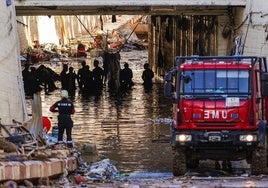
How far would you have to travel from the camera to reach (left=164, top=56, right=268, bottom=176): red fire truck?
17.2 metres

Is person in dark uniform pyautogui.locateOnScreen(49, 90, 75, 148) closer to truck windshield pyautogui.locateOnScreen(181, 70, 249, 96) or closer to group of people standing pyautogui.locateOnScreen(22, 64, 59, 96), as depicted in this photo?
truck windshield pyautogui.locateOnScreen(181, 70, 249, 96)

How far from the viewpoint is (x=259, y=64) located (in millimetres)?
18156

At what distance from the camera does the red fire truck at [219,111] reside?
1723 cm

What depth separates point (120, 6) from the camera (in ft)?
99.7

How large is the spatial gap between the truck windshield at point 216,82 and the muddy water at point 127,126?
244 cm

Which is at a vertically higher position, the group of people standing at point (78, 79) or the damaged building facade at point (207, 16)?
the damaged building facade at point (207, 16)

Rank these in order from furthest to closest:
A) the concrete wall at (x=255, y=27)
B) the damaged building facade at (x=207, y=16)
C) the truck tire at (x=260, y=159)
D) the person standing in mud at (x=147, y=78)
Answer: the person standing in mud at (x=147, y=78), the damaged building facade at (x=207, y=16), the concrete wall at (x=255, y=27), the truck tire at (x=260, y=159)

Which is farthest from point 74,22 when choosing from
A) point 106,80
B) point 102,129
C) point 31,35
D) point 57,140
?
point 57,140

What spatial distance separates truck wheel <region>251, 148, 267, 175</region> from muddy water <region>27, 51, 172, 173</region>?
2341mm

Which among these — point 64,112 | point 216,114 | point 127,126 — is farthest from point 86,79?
point 216,114

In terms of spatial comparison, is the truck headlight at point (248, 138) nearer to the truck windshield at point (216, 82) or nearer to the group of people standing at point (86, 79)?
the truck windshield at point (216, 82)

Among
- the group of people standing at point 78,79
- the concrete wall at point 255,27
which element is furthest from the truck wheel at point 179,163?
the group of people standing at point 78,79

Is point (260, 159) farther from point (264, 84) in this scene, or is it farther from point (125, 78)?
point (125, 78)

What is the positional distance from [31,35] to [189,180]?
57.5 m
